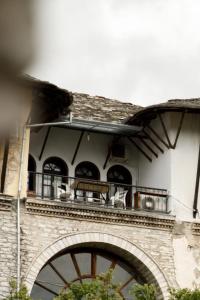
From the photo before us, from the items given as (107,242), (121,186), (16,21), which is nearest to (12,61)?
(16,21)

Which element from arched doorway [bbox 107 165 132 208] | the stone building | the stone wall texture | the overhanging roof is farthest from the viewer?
arched doorway [bbox 107 165 132 208]

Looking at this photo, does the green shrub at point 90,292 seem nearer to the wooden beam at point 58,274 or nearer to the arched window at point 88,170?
the wooden beam at point 58,274

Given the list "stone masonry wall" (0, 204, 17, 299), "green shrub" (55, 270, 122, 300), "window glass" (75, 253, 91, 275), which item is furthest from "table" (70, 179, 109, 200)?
"green shrub" (55, 270, 122, 300)

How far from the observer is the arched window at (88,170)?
65.4ft

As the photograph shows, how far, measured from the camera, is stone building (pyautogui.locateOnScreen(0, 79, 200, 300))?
16.8 m

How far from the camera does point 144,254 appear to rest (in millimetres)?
17719

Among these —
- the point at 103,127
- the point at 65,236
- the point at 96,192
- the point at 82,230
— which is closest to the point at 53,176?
the point at 96,192

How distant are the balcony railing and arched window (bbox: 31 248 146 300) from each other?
1218 millimetres

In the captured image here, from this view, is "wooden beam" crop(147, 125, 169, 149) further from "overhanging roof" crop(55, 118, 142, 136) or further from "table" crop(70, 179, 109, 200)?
"table" crop(70, 179, 109, 200)

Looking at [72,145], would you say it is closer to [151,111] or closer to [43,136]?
[43,136]

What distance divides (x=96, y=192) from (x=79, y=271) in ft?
6.95

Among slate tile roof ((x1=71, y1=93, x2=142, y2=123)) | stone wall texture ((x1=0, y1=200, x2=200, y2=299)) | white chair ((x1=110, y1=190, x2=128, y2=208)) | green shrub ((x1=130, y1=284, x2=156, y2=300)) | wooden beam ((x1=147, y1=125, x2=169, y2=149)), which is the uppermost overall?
slate tile roof ((x1=71, y1=93, x2=142, y2=123))

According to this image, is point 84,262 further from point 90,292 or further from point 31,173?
→ point 90,292

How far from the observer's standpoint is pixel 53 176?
1823 cm
